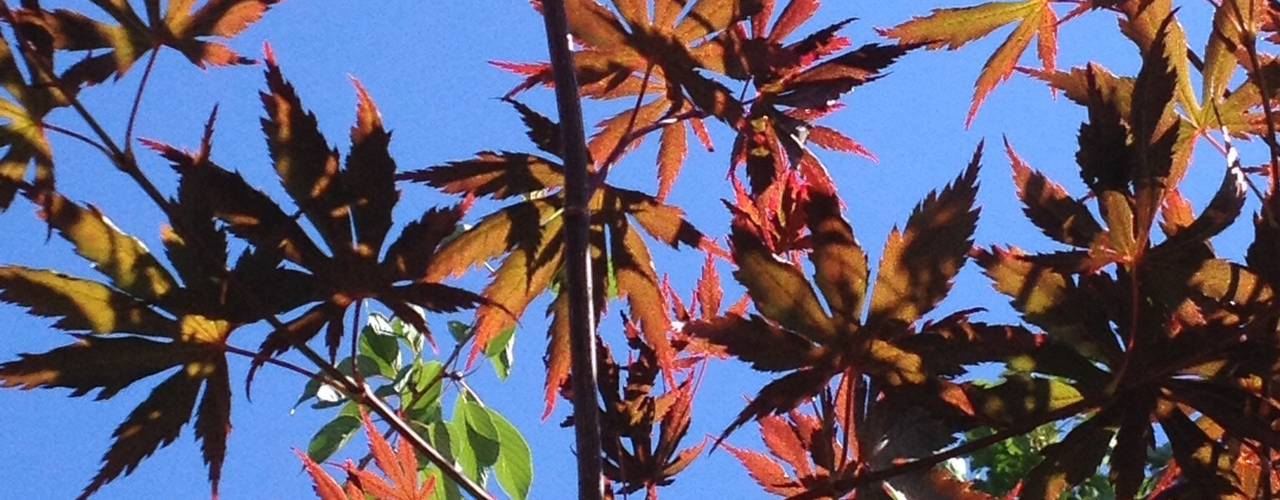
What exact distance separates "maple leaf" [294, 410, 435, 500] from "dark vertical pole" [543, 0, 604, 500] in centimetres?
22

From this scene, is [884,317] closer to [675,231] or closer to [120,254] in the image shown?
[675,231]

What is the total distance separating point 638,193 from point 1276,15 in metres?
0.47

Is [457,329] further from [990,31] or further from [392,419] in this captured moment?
[392,419]

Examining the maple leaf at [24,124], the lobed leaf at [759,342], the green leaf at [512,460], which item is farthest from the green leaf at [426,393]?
the lobed leaf at [759,342]

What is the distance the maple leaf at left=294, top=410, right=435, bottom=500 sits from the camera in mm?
806

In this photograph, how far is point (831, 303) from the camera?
0.69m

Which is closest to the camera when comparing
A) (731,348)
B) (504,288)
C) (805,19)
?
(731,348)

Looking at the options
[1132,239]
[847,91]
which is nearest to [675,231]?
[847,91]

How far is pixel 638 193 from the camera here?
847mm

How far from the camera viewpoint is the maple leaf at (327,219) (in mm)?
702

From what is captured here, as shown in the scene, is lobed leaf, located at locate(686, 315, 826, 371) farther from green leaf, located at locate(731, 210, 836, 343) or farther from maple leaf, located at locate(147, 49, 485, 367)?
maple leaf, located at locate(147, 49, 485, 367)

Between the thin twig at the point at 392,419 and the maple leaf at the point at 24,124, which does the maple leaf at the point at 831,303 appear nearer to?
the thin twig at the point at 392,419

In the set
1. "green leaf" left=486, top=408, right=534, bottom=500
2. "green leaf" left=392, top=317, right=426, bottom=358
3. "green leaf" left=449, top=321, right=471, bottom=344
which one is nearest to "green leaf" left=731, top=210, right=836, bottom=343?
"green leaf" left=392, top=317, right=426, bottom=358

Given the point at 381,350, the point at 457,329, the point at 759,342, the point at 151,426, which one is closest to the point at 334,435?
the point at 381,350
